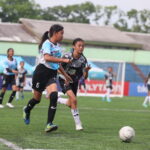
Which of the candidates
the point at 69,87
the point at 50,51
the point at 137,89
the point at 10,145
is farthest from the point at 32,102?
the point at 137,89

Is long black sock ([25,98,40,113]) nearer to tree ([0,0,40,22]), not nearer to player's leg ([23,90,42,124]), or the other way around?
→ player's leg ([23,90,42,124])

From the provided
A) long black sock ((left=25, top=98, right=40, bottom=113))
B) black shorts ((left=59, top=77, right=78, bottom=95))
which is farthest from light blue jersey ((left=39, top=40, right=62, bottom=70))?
black shorts ((left=59, top=77, right=78, bottom=95))

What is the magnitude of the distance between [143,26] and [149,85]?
2925 inches

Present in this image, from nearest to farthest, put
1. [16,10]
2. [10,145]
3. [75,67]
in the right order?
[10,145]
[75,67]
[16,10]

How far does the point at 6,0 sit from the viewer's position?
91625 mm

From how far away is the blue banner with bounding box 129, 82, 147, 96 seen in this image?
141ft

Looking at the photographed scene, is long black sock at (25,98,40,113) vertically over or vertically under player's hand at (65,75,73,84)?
under

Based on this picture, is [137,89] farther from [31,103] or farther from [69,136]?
[69,136]

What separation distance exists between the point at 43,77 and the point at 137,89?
33036 millimetres

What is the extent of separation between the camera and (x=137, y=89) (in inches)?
1710

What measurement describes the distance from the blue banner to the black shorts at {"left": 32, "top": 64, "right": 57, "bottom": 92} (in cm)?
3195

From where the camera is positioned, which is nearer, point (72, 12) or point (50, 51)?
point (50, 51)

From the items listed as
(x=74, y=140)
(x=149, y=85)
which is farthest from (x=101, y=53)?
(x=74, y=140)

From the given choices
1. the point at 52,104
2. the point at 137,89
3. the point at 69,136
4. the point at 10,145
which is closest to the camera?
the point at 10,145
